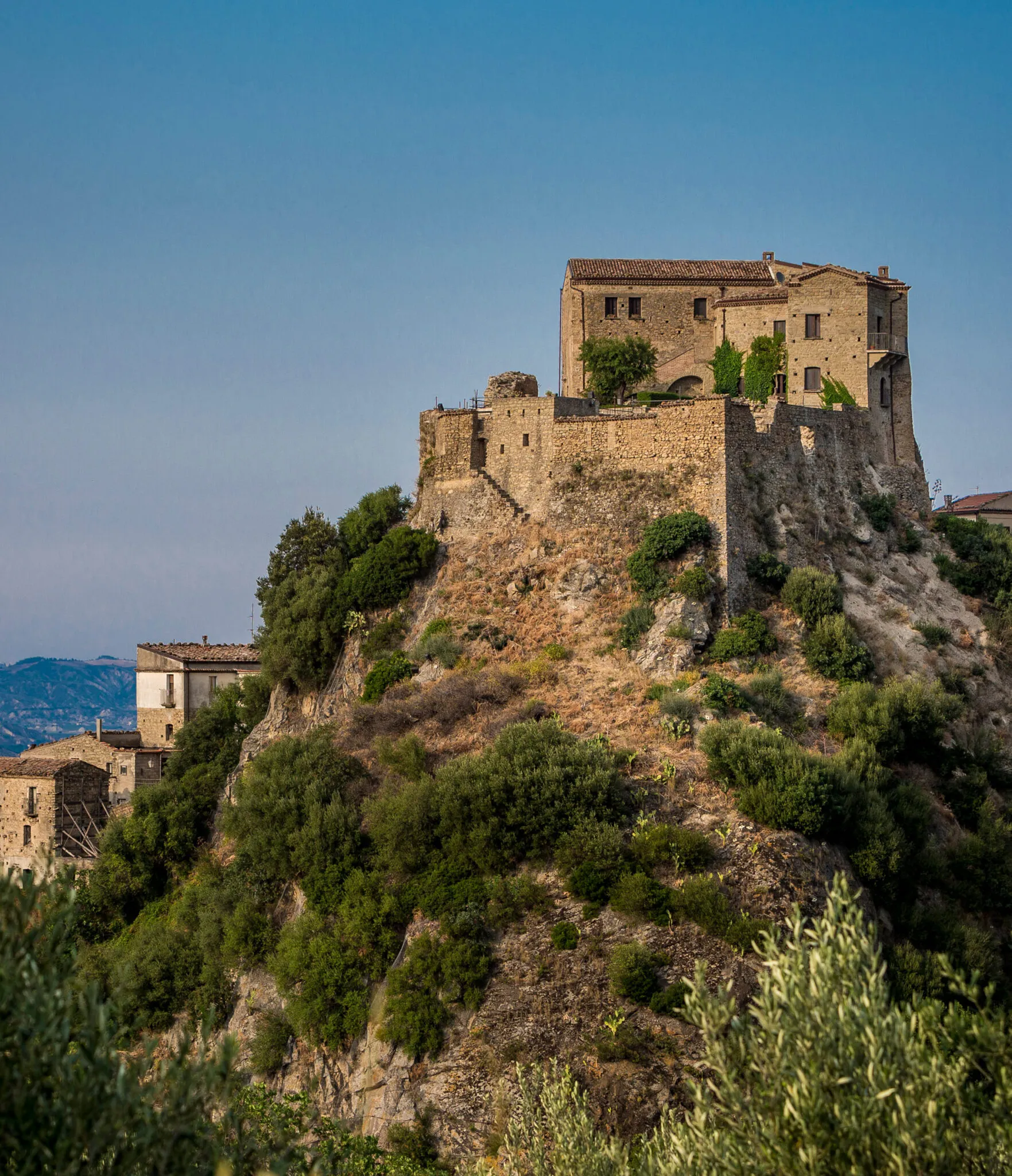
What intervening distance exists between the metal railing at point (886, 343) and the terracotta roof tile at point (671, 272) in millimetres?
5233

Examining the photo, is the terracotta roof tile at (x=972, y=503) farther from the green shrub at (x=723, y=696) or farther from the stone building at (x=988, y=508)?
the green shrub at (x=723, y=696)

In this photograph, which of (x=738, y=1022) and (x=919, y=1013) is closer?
(x=738, y=1022)

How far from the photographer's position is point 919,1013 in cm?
1716

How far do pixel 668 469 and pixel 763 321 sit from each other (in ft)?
33.5

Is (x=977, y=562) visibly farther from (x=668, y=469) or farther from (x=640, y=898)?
(x=640, y=898)

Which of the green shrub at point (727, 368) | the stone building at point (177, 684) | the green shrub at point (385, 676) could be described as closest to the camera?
the green shrub at point (385, 676)

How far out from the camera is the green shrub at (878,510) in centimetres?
4550

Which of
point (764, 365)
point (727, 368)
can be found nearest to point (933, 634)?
point (764, 365)

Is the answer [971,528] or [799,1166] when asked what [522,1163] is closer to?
[799,1166]

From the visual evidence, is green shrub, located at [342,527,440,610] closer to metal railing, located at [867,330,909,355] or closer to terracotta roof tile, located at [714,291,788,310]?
terracotta roof tile, located at [714,291,788,310]

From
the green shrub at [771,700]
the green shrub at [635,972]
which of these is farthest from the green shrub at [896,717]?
the green shrub at [635,972]

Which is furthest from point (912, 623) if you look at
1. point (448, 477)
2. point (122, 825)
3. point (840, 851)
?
point (122, 825)

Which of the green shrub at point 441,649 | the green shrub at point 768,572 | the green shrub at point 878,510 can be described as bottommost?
the green shrub at point 441,649

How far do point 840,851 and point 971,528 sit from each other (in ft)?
61.1
